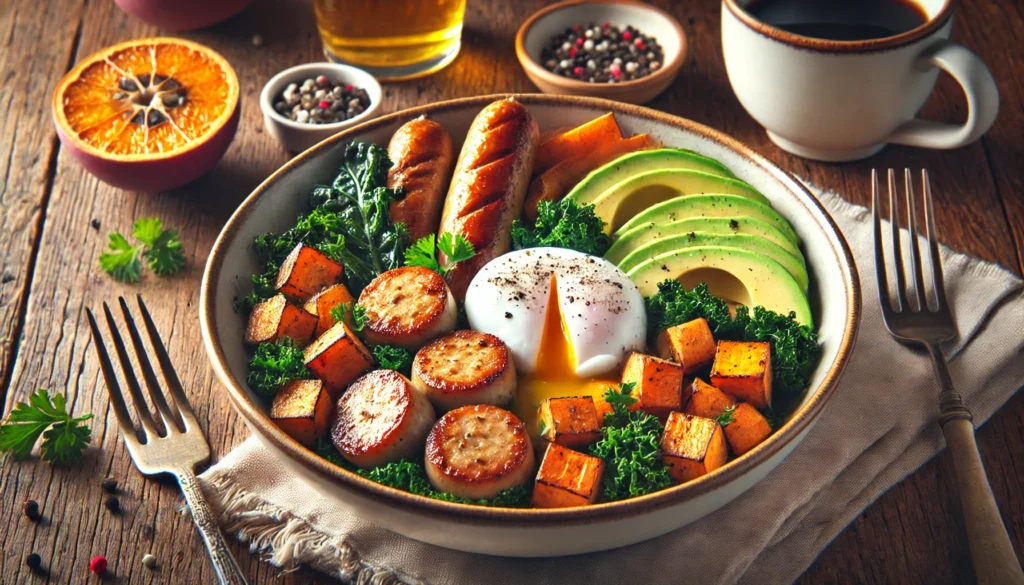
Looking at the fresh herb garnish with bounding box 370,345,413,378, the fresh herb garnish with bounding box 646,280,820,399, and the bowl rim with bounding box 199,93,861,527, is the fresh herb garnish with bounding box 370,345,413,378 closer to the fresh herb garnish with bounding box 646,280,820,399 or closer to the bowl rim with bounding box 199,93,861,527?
the bowl rim with bounding box 199,93,861,527

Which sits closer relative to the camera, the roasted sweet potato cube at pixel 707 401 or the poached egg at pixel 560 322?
the roasted sweet potato cube at pixel 707 401

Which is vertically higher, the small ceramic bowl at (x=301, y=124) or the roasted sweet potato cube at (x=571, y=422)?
the roasted sweet potato cube at (x=571, y=422)

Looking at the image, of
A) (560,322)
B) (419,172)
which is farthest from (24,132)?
(560,322)

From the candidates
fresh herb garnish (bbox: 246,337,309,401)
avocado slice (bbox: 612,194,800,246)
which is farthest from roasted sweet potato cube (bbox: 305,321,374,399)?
avocado slice (bbox: 612,194,800,246)

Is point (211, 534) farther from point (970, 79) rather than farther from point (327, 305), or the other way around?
point (970, 79)

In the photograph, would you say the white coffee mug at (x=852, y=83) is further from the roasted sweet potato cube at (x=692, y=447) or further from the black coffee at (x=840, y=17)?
the roasted sweet potato cube at (x=692, y=447)

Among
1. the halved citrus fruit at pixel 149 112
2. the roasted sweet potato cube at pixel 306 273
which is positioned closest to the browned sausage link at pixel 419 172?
the roasted sweet potato cube at pixel 306 273

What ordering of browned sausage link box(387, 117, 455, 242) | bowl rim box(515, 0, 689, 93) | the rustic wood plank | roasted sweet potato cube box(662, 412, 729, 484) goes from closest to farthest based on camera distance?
roasted sweet potato cube box(662, 412, 729, 484) → browned sausage link box(387, 117, 455, 242) → the rustic wood plank → bowl rim box(515, 0, 689, 93)

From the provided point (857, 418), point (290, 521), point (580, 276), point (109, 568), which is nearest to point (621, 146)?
point (580, 276)
